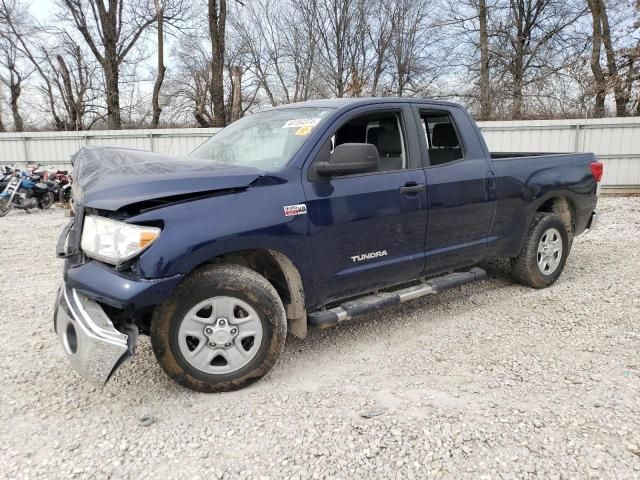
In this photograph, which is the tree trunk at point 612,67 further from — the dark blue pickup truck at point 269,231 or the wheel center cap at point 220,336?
the wheel center cap at point 220,336

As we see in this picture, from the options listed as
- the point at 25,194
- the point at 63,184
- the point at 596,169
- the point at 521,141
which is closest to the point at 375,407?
the point at 596,169

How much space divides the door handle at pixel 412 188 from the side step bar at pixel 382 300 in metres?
0.79

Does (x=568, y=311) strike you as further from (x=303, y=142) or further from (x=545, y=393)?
(x=303, y=142)

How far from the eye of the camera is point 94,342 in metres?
2.45

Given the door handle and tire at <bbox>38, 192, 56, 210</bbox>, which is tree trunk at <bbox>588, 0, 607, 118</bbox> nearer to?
the door handle

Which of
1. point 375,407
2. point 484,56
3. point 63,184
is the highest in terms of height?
point 484,56

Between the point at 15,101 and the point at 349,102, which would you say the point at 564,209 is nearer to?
the point at 349,102

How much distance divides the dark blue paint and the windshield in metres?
0.11

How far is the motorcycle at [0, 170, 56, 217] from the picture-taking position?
35.5 feet

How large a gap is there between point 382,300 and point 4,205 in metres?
10.8

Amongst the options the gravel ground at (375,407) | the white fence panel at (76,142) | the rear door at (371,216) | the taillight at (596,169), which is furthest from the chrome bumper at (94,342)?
the white fence panel at (76,142)

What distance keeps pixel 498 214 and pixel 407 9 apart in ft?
85.0

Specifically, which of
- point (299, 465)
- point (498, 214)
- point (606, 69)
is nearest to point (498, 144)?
point (606, 69)

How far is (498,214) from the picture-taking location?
4281 mm
